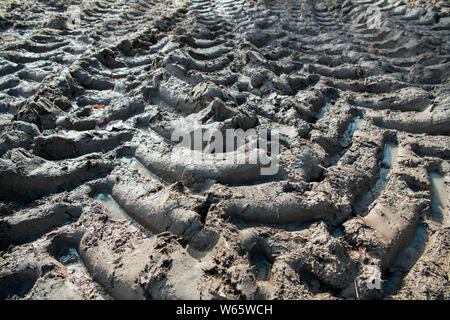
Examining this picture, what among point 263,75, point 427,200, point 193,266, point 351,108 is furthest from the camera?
point 263,75

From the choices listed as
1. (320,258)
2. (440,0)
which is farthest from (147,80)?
(440,0)

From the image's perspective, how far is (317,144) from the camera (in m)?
2.57

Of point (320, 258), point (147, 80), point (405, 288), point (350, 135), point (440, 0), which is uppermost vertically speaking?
point (440, 0)

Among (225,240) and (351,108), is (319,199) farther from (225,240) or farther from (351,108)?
(351,108)

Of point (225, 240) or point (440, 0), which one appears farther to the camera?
point (440, 0)

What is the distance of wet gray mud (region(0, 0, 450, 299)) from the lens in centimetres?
169

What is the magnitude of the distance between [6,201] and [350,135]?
109 inches

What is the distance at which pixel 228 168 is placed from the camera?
218 cm

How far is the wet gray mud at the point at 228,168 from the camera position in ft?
5.55

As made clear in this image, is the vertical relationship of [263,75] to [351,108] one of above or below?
above

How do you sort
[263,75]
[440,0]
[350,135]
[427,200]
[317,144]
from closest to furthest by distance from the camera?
1. [427,200]
2. [317,144]
3. [350,135]
4. [263,75]
5. [440,0]

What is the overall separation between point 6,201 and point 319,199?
2132 millimetres

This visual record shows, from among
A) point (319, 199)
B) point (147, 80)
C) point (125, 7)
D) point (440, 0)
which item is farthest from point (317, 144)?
point (125, 7)

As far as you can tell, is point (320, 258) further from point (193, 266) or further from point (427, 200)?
point (427, 200)
